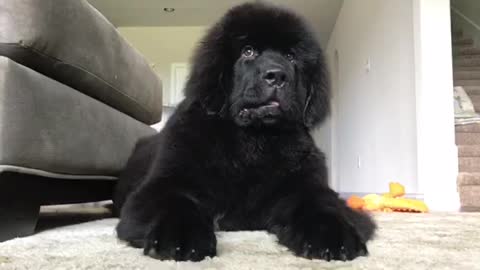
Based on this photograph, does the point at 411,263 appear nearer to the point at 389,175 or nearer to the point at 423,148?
the point at 423,148

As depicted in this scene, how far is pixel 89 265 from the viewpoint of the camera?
2.92ft

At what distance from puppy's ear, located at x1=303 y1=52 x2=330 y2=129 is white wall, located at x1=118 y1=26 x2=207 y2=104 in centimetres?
581

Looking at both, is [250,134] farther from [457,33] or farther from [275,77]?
[457,33]

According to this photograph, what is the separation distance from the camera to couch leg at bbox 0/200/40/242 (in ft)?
4.05

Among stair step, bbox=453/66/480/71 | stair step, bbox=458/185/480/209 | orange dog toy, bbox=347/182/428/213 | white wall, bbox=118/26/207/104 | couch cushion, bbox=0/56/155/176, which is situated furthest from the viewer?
white wall, bbox=118/26/207/104

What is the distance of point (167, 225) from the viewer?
37.2 inches

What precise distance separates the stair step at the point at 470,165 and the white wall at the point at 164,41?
4.34m

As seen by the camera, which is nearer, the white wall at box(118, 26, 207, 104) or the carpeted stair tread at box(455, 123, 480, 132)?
the carpeted stair tread at box(455, 123, 480, 132)

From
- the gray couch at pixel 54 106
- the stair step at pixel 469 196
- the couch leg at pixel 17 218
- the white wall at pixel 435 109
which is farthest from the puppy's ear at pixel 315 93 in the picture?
the stair step at pixel 469 196

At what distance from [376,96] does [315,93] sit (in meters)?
3.19

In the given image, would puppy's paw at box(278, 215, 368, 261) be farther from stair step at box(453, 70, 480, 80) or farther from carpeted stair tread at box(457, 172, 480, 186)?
stair step at box(453, 70, 480, 80)

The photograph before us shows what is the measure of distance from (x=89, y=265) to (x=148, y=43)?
21.4 feet

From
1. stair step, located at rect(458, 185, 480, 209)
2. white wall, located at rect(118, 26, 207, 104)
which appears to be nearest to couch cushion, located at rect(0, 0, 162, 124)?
stair step, located at rect(458, 185, 480, 209)

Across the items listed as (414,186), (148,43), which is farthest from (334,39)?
(414,186)
